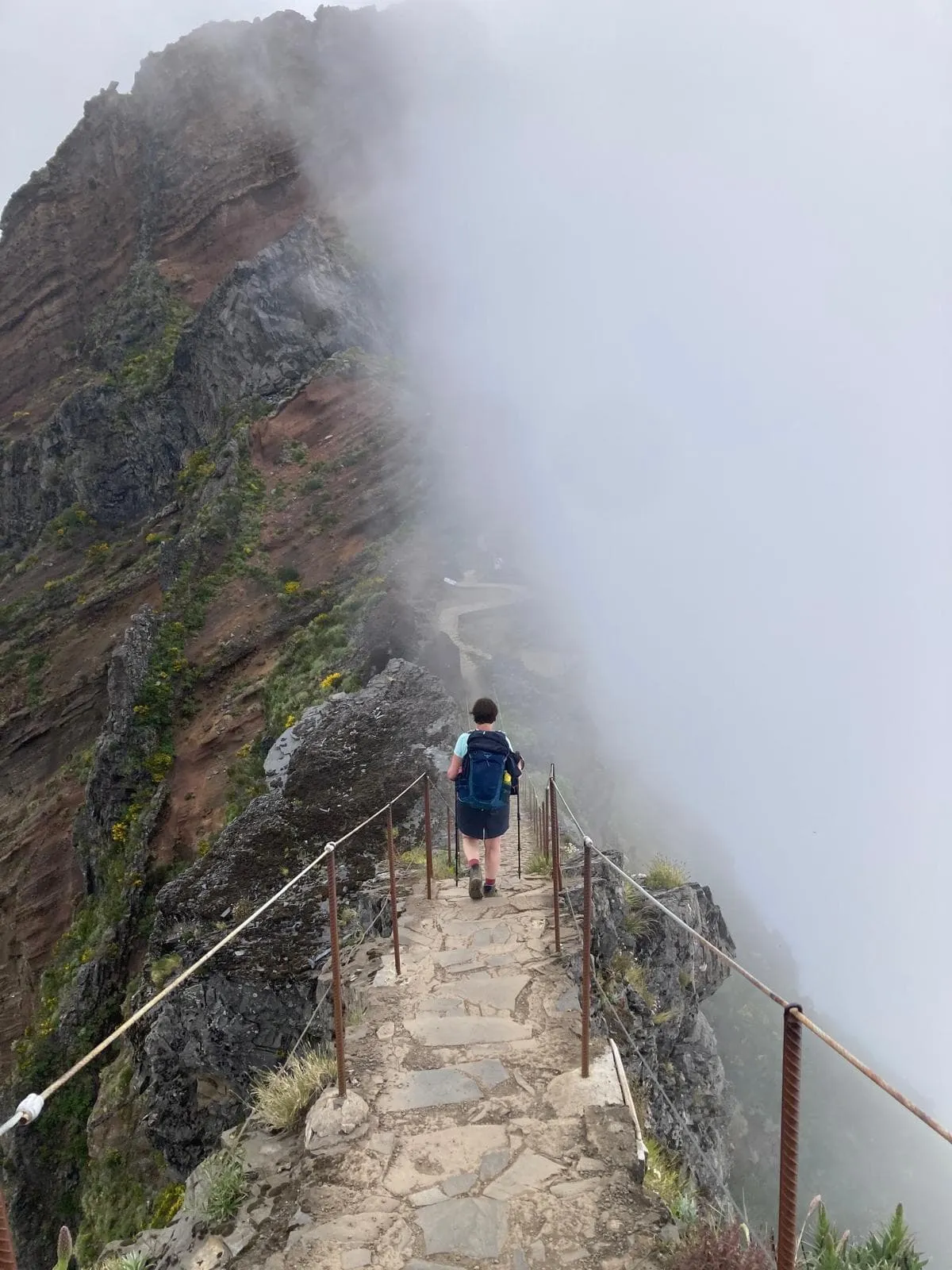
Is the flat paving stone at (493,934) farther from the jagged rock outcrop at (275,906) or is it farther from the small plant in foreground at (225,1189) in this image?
the small plant in foreground at (225,1189)

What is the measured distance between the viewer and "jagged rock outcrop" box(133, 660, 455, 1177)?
799 centimetres

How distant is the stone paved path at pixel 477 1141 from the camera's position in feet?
11.6

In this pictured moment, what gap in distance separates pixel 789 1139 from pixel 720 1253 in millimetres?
875

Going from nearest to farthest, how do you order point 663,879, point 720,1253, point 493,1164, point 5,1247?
point 5,1247 < point 720,1253 < point 493,1164 < point 663,879

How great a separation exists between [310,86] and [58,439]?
24.4 metres

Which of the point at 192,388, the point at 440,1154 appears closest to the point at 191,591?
the point at 192,388

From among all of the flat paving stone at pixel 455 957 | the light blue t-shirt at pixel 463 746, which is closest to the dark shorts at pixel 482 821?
the light blue t-shirt at pixel 463 746

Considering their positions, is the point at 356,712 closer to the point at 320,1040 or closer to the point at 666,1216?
the point at 320,1040

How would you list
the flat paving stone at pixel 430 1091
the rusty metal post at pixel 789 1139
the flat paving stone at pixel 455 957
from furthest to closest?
the flat paving stone at pixel 455 957, the flat paving stone at pixel 430 1091, the rusty metal post at pixel 789 1139

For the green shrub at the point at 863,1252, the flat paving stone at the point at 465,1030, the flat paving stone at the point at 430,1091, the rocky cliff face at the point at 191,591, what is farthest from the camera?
the rocky cliff face at the point at 191,591

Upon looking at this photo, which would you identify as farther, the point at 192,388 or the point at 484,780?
the point at 192,388

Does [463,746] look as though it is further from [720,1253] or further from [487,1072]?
[720,1253]

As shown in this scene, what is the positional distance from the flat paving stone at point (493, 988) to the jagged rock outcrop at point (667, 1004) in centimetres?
60

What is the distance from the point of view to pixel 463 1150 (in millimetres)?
4199
